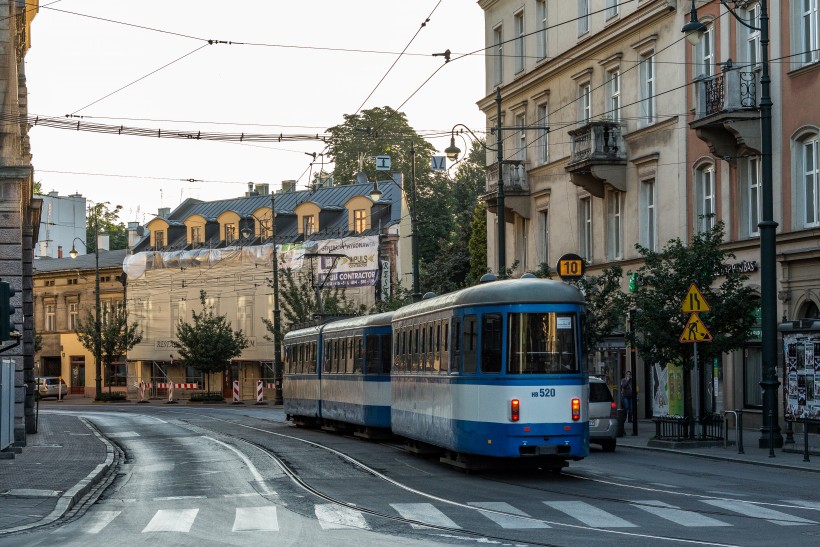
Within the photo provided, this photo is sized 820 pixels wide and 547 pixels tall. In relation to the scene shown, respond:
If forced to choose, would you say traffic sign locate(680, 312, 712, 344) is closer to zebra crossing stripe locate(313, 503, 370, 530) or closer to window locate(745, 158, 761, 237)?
window locate(745, 158, 761, 237)

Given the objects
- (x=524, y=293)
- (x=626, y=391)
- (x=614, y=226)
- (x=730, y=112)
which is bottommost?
(x=626, y=391)

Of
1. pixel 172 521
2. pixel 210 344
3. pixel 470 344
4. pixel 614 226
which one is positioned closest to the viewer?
pixel 172 521

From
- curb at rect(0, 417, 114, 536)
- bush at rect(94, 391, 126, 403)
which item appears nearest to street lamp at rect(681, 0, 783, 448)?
curb at rect(0, 417, 114, 536)

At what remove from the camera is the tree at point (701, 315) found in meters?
28.8

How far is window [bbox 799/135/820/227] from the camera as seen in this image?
31.7 m

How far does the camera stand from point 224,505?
58.9ft

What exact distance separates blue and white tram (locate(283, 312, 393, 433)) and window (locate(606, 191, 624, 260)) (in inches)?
398

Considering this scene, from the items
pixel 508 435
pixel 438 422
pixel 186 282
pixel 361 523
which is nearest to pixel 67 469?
pixel 438 422

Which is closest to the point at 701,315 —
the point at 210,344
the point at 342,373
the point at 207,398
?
the point at 342,373

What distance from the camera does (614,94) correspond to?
4262 cm

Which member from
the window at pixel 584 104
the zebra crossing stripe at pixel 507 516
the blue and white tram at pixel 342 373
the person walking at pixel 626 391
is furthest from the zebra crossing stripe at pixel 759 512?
the window at pixel 584 104

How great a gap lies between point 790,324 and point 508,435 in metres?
9.06

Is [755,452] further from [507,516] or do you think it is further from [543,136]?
[543,136]

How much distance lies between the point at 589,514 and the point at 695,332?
39.0ft
